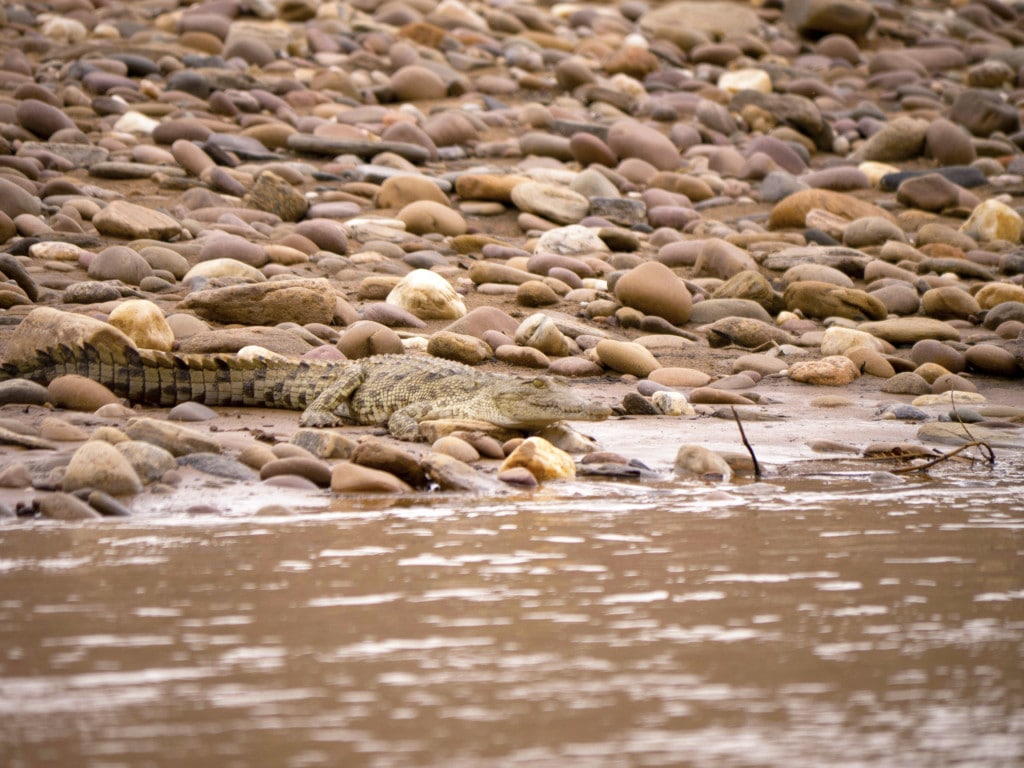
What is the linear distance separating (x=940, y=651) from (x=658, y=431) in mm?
3270

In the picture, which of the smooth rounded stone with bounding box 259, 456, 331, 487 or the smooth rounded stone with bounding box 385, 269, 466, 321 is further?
the smooth rounded stone with bounding box 385, 269, 466, 321

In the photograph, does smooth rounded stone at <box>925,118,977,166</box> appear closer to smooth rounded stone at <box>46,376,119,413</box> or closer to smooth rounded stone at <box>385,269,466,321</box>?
smooth rounded stone at <box>385,269,466,321</box>

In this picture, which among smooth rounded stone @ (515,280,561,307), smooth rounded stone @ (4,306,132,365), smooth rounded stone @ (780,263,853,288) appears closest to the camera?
smooth rounded stone @ (4,306,132,365)

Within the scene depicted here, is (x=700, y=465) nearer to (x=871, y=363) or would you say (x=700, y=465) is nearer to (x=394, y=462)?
(x=394, y=462)

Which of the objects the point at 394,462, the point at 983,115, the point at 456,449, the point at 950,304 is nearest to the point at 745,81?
the point at 983,115

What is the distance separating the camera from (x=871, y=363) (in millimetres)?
8367

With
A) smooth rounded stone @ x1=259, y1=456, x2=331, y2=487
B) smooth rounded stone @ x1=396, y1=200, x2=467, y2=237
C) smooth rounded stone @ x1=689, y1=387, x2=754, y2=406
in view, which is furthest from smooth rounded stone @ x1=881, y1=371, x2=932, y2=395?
smooth rounded stone @ x1=396, y1=200, x2=467, y2=237

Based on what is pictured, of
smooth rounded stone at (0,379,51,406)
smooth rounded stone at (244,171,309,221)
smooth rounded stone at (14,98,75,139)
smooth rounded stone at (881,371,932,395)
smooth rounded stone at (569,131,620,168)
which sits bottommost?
smooth rounded stone at (881,371,932,395)

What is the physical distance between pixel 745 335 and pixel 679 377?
1285mm

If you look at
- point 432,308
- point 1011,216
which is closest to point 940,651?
point 432,308

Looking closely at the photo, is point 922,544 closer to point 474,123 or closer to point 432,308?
point 432,308

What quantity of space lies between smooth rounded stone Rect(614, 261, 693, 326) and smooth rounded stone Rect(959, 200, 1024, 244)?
166 inches

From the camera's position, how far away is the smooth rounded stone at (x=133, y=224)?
31.3ft

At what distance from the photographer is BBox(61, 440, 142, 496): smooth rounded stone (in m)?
4.94
